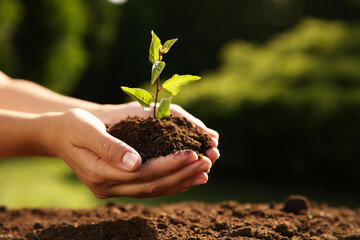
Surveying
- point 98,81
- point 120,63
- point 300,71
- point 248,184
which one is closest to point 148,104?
point 248,184

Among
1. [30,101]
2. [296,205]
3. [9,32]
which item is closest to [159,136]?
[296,205]

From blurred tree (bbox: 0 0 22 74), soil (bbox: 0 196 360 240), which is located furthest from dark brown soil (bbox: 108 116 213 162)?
blurred tree (bbox: 0 0 22 74)

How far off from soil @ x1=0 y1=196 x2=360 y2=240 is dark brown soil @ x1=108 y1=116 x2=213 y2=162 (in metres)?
0.44

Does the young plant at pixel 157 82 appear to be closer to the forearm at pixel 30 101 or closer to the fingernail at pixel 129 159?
the fingernail at pixel 129 159

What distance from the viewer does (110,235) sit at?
2105mm

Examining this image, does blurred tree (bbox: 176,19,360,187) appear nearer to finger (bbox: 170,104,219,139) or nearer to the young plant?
finger (bbox: 170,104,219,139)

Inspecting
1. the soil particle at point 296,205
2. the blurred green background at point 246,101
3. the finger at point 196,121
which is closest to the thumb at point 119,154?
the finger at point 196,121

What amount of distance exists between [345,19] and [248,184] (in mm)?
7906

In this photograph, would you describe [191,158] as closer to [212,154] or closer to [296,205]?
[212,154]

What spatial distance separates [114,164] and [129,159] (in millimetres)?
129

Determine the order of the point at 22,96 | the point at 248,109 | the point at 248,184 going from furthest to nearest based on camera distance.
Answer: the point at 248,184, the point at 248,109, the point at 22,96

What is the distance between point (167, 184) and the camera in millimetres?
2115

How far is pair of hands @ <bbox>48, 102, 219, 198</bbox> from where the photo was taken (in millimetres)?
2006

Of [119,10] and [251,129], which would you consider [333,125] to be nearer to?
[251,129]
